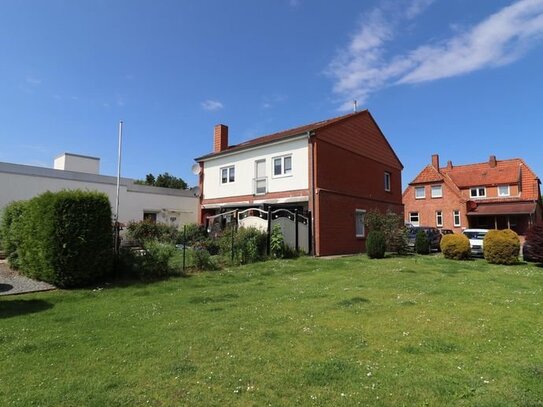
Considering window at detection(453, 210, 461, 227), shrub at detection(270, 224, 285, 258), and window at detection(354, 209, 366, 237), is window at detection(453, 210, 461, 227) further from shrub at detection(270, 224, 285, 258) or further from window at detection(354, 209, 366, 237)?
shrub at detection(270, 224, 285, 258)

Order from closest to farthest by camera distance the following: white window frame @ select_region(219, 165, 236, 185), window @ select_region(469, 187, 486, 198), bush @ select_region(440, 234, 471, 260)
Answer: bush @ select_region(440, 234, 471, 260) < white window frame @ select_region(219, 165, 236, 185) < window @ select_region(469, 187, 486, 198)

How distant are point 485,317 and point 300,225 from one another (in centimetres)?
1409

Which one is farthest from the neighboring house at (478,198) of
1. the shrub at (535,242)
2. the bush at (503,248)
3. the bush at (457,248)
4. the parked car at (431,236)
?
the shrub at (535,242)

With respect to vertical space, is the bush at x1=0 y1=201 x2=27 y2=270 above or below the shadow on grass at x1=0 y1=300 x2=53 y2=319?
above

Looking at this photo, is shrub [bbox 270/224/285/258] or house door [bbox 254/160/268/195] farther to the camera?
house door [bbox 254/160/268/195]

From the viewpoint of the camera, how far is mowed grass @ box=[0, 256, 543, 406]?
4492 mm

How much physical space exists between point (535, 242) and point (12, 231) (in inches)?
825

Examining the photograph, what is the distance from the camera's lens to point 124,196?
97.0 ft

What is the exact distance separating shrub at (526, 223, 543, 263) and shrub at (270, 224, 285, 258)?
1098cm

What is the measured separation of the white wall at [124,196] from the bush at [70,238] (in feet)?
40.6

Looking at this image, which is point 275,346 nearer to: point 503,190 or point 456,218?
point 456,218

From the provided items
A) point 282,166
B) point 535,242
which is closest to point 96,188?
point 282,166

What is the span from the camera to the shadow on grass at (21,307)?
28.3 feet

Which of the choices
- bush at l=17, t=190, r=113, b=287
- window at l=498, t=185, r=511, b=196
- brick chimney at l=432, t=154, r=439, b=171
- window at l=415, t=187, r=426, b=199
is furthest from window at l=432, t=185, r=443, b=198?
bush at l=17, t=190, r=113, b=287
